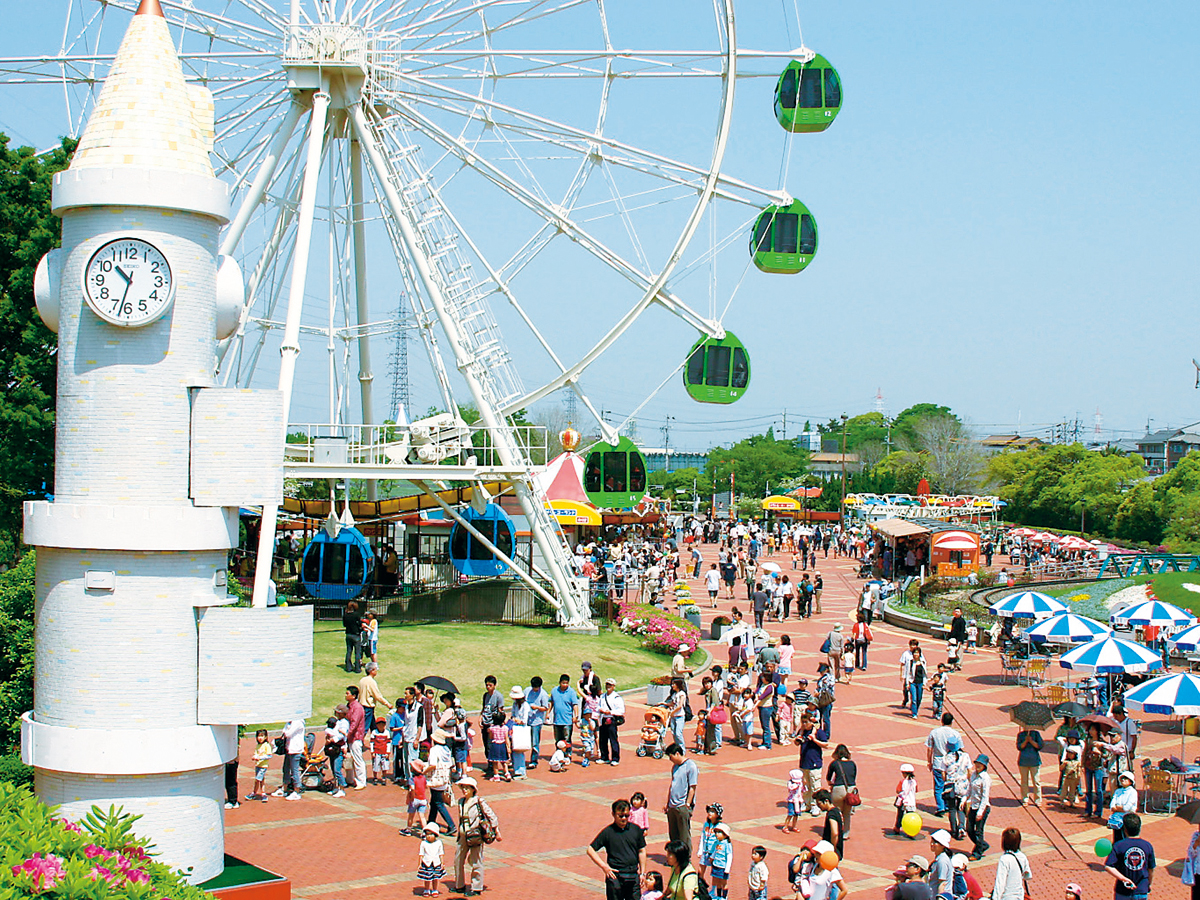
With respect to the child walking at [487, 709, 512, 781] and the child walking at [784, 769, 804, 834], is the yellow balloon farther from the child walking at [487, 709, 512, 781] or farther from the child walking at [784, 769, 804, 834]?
the child walking at [487, 709, 512, 781]

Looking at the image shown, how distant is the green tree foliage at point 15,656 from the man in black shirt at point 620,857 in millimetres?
7965

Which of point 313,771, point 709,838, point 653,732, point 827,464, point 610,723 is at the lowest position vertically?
point 313,771

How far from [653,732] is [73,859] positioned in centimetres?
1281

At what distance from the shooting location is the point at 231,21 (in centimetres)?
2841

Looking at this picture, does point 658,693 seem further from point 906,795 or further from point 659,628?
point 906,795

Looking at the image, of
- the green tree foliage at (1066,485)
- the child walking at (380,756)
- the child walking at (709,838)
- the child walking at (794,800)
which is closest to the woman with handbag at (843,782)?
the child walking at (794,800)

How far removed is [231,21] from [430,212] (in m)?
6.11

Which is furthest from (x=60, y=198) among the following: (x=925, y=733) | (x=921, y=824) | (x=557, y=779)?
(x=925, y=733)

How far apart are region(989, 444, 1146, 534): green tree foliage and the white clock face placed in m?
69.6

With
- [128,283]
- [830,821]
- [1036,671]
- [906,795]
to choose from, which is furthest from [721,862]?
[1036,671]

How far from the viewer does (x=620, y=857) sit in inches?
499

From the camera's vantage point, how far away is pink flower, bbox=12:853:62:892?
9867mm

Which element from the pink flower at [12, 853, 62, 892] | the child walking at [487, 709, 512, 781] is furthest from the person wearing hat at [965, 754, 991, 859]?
the pink flower at [12, 853, 62, 892]

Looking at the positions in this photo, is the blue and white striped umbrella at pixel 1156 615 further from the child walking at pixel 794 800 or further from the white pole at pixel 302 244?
the white pole at pixel 302 244
